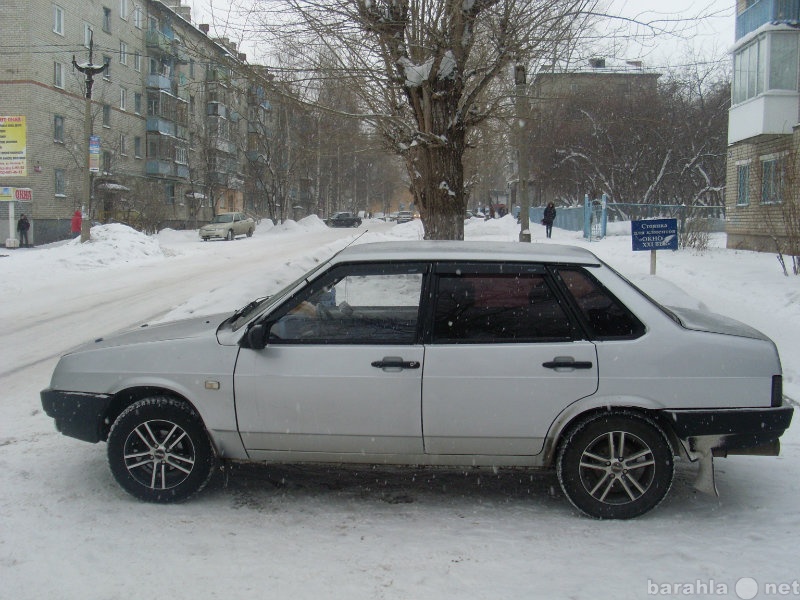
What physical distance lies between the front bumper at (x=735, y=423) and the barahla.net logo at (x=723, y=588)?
88cm

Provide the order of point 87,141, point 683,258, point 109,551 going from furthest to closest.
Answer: point 87,141
point 683,258
point 109,551

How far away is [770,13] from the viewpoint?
2180cm

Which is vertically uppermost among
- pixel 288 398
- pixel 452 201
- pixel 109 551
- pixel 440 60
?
pixel 440 60

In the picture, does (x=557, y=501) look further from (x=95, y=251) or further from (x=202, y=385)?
(x=95, y=251)

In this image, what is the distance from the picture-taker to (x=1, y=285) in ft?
53.6

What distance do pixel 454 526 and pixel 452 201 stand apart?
7.77 m

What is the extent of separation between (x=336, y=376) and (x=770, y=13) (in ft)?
75.5

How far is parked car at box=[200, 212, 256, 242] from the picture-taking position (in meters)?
40.4

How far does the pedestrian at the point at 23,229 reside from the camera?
3312 centimetres

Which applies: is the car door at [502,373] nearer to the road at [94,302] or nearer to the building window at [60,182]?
the road at [94,302]

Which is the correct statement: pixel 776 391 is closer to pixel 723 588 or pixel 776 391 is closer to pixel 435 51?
pixel 723 588

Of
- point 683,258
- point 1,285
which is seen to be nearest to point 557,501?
point 1,285

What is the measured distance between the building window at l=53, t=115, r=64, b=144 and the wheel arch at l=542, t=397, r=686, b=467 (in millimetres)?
39653

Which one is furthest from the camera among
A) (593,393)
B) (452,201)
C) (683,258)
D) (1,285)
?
(683,258)
